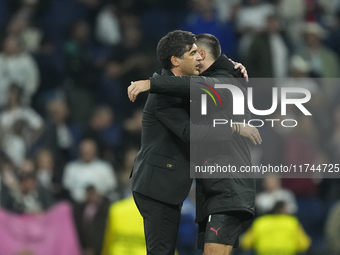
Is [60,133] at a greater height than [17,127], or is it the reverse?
[17,127]

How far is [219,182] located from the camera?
4.32m

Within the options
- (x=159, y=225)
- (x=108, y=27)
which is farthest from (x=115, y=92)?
(x=159, y=225)

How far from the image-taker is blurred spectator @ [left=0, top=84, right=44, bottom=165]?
8.60 metres

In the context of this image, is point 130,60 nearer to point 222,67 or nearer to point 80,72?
point 80,72

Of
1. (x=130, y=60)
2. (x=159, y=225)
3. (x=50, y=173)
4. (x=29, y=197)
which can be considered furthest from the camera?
(x=130, y=60)

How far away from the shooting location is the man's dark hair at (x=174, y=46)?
4371mm

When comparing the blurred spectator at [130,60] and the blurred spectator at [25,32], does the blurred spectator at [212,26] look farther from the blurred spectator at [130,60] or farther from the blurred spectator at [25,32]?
the blurred spectator at [25,32]

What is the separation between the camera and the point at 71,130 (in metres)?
9.07

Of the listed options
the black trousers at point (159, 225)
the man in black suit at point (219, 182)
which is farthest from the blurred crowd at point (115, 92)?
the man in black suit at point (219, 182)

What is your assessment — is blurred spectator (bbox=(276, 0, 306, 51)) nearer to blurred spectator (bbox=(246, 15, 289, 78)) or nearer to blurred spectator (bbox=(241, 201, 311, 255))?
blurred spectator (bbox=(246, 15, 289, 78))

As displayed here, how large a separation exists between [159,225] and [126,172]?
365cm

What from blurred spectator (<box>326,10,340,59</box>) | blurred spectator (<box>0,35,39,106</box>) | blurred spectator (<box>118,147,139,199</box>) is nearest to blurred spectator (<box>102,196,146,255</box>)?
blurred spectator (<box>118,147,139,199</box>)

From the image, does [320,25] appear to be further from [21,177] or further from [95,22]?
[21,177]

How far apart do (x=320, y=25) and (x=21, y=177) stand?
5.69m
